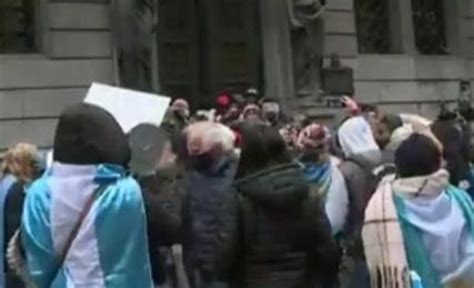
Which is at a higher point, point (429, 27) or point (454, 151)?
point (429, 27)

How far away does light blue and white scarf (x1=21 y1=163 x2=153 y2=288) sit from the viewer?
5141 millimetres

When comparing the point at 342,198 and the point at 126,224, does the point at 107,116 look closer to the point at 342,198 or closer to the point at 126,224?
the point at 126,224

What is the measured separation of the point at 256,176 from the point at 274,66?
557 inches

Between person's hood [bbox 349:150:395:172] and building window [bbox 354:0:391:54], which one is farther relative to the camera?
building window [bbox 354:0:391:54]

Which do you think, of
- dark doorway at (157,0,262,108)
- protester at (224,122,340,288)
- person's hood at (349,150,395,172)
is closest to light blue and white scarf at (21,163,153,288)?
protester at (224,122,340,288)

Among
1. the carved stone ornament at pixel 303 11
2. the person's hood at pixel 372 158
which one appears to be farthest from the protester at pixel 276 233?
the carved stone ornament at pixel 303 11

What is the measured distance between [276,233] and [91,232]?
143 cm

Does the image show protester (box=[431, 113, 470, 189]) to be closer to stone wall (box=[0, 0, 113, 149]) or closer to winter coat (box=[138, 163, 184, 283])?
winter coat (box=[138, 163, 184, 283])

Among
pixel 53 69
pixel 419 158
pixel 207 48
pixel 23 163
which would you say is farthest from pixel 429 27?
pixel 419 158

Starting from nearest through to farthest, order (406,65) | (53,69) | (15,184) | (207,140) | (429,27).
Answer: (207,140) < (15,184) < (53,69) < (406,65) < (429,27)

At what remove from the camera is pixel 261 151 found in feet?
21.4

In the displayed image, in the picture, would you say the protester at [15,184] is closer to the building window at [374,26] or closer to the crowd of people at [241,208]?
the crowd of people at [241,208]

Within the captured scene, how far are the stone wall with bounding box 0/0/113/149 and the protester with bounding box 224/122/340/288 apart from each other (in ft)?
35.5

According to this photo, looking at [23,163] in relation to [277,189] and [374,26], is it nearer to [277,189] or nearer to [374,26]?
[277,189]
